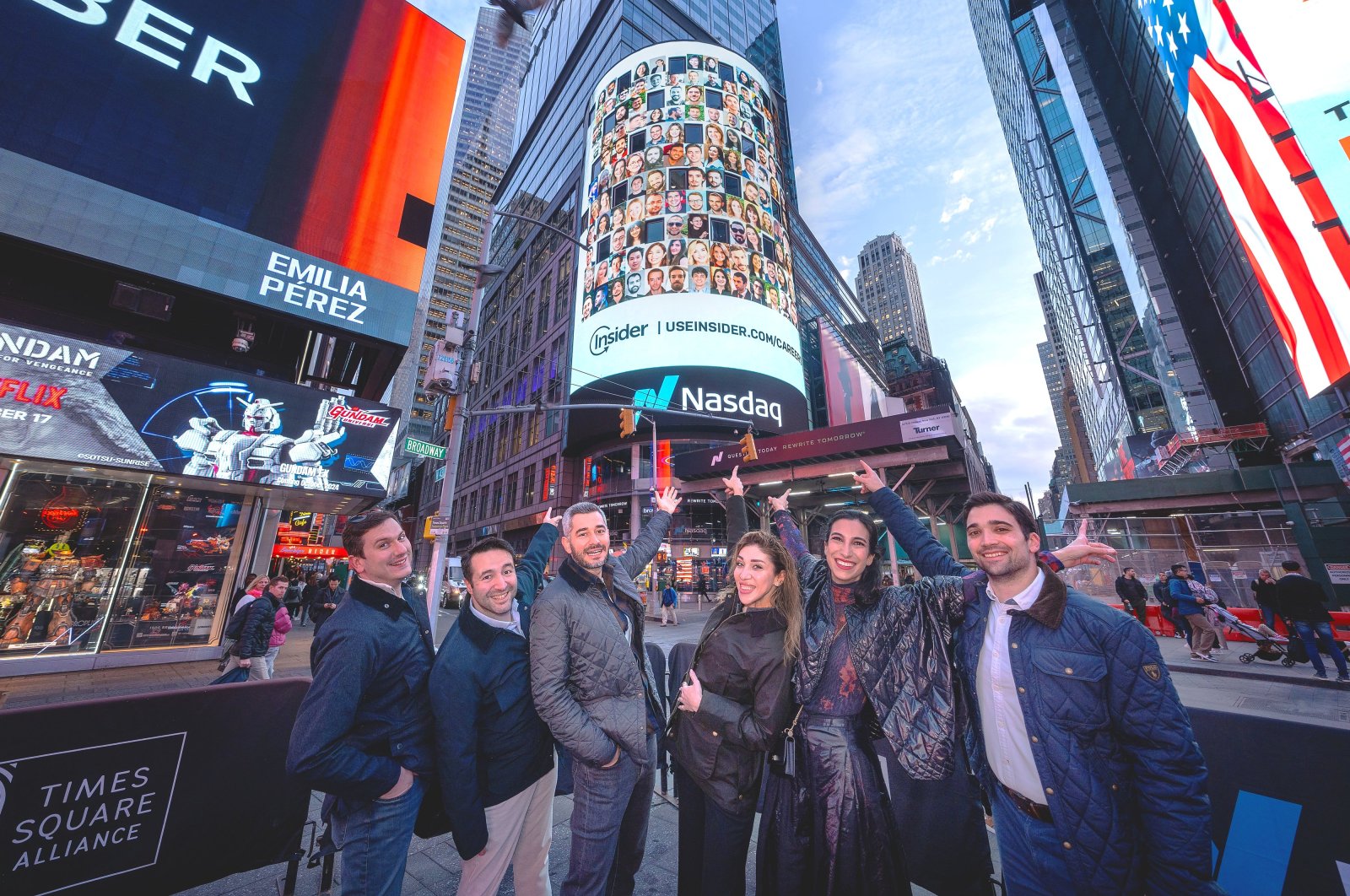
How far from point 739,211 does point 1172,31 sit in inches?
808

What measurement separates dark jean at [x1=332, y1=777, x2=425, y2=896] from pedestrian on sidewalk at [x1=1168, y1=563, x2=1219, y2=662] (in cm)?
1484

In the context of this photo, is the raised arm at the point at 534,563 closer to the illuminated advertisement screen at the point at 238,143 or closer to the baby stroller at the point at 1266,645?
the illuminated advertisement screen at the point at 238,143

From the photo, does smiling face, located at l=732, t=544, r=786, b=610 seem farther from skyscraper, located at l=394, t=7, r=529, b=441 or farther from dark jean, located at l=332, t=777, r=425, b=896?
skyscraper, located at l=394, t=7, r=529, b=441

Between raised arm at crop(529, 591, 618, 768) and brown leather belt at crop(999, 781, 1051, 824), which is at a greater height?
raised arm at crop(529, 591, 618, 768)

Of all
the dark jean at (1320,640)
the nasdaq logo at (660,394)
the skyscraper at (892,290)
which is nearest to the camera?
the dark jean at (1320,640)

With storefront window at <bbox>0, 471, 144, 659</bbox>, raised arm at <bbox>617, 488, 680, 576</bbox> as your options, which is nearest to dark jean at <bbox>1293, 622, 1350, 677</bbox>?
raised arm at <bbox>617, 488, 680, 576</bbox>

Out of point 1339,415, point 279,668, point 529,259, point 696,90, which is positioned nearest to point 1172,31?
point 1339,415

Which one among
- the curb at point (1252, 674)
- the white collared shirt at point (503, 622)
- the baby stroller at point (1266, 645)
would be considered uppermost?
the white collared shirt at point (503, 622)

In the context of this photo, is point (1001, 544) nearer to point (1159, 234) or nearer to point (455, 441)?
point (455, 441)

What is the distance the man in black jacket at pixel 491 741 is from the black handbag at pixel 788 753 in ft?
4.50

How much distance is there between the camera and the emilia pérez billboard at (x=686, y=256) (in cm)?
2844

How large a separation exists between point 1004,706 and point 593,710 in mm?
2071

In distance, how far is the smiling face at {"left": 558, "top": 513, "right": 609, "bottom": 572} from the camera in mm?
2916

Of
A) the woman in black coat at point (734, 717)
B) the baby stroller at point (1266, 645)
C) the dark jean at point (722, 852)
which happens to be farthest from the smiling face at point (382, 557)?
the baby stroller at point (1266, 645)
